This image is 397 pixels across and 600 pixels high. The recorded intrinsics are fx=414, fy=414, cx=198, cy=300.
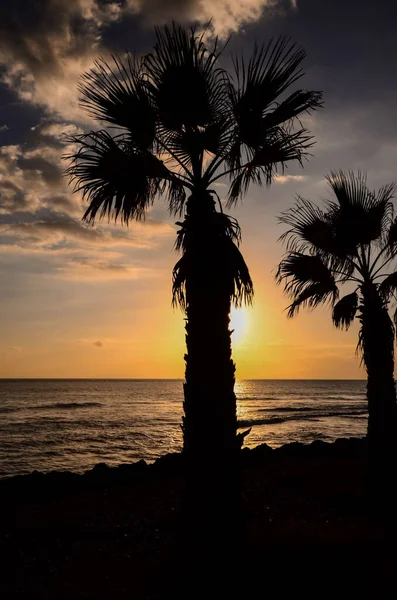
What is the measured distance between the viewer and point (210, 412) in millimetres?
5605

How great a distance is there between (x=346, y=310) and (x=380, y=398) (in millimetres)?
2333

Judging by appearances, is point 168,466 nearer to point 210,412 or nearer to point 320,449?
point 320,449

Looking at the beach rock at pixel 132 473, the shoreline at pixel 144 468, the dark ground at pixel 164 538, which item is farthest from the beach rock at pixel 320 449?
the beach rock at pixel 132 473

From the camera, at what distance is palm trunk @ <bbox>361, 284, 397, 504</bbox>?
362 inches

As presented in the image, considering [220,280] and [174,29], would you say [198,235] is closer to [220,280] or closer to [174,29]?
[220,280]

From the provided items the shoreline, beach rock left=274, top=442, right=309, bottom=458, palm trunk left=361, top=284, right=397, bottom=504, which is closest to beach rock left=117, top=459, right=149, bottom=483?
the shoreline

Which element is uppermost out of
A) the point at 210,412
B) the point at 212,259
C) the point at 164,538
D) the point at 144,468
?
the point at 212,259

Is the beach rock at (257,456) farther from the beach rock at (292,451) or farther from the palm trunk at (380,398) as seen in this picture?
the palm trunk at (380,398)

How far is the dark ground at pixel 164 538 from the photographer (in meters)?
5.97

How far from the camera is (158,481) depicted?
14.2 metres

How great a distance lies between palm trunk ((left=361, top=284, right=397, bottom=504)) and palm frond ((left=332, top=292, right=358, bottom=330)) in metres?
0.65

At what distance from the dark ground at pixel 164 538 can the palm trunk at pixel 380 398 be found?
0.81 meters

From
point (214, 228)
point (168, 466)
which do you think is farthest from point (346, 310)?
point (168, 466)

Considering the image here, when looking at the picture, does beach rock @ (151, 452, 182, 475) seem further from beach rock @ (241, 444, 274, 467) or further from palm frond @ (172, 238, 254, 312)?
palm frond @ (172, 238, 254, 312)
